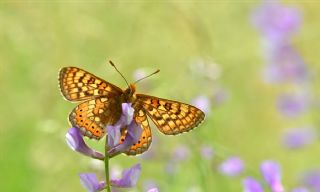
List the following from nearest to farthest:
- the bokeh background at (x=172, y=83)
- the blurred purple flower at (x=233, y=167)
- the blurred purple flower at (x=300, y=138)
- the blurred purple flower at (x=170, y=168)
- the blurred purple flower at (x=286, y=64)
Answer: the blurred purple flower at (x=233, y=167) < the blurred purple flower at (x=170, y=168) < the bokeh background at (x=172, y=83) < the blurred purple flower at (x=300, y=138) < the blurred purple flower at (x=286, y=64)

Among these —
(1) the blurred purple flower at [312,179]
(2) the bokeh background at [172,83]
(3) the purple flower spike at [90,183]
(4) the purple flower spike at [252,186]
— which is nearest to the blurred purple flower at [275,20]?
(2) the bokeh background at [172,83]

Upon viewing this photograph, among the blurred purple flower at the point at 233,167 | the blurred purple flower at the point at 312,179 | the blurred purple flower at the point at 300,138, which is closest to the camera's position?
the blurred purple flower at the point at 233,167

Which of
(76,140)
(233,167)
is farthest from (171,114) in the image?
(233,167)

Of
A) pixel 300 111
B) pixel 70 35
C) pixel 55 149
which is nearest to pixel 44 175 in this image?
pixel 55 149

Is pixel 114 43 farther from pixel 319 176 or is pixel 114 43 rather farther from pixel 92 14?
pixel 319 176

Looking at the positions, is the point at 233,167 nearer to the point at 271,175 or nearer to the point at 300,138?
the point at 271,175

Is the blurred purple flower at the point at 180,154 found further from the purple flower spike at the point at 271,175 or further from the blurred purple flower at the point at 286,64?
the purple flower spike at the point at 271,175

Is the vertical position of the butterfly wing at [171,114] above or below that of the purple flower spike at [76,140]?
above
